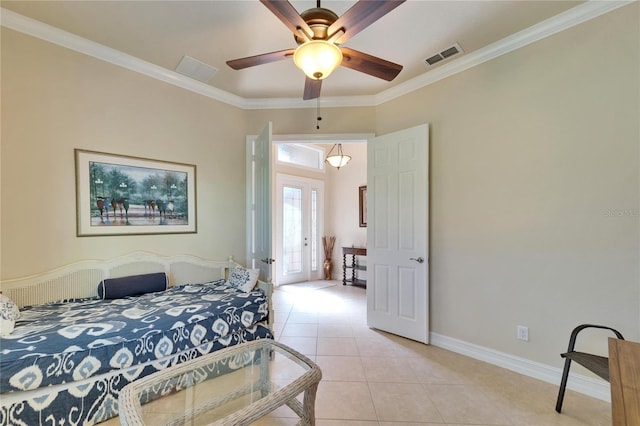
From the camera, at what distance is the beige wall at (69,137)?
2115mm

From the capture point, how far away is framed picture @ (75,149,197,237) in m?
2.43

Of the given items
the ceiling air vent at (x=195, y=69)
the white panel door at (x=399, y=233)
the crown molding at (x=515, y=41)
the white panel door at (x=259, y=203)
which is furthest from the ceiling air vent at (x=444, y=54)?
the ceiling air vent at (x=195, y=69)

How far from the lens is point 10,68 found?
210cm

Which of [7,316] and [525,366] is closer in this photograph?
[7,316]

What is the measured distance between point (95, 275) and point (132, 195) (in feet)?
2.61

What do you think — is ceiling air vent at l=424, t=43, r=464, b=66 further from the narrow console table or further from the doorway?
the narrow console table

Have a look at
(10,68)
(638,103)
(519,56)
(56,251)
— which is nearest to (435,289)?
(638,103)

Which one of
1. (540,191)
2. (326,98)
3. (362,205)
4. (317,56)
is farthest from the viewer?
(362,205)

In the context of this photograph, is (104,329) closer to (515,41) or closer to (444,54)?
(444,54)

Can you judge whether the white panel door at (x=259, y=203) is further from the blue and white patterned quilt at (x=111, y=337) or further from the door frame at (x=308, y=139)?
the blue and white patterned quilt at (x=111, y=337)

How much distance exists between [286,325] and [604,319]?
2.91 m

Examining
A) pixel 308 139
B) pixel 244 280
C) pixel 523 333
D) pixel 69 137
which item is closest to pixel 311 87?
pixel 308 139

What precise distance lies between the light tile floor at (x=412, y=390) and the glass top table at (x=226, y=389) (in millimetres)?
328

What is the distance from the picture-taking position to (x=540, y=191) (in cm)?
223
